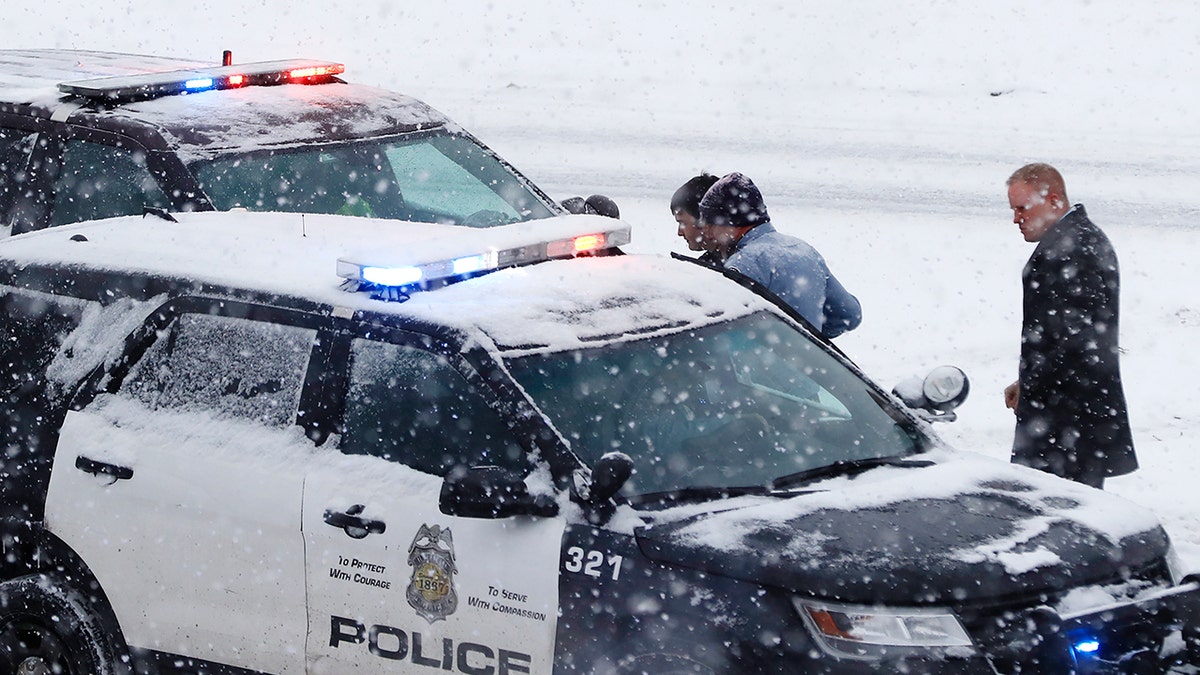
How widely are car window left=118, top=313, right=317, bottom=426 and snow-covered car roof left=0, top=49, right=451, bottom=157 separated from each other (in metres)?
2.03

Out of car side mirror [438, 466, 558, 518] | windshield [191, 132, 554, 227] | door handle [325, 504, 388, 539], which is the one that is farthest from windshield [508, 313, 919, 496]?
windshield [191, 132, 554, 227]

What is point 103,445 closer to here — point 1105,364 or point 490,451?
point 490,451

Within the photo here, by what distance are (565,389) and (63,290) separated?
1718 millimetres

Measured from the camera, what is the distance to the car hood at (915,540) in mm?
3904

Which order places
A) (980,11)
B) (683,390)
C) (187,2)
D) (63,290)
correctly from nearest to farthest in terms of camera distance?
(683,390) → (63,290) → (980,11) → (187,2)

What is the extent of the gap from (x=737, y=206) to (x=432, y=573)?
2791 mm

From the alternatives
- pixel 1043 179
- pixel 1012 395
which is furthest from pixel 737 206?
pixel 1012 395

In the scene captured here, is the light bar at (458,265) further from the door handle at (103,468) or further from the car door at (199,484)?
the door handle at (103,468)

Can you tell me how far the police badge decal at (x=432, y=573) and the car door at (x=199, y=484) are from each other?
35 centimetres

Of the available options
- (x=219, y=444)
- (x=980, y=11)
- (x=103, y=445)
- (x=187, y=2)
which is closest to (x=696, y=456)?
(x=219, y=444)

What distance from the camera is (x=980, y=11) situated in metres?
21.1

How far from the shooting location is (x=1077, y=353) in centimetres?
608

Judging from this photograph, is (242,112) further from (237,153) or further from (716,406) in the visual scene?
(716,406)

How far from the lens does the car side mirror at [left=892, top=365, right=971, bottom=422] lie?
537cm
